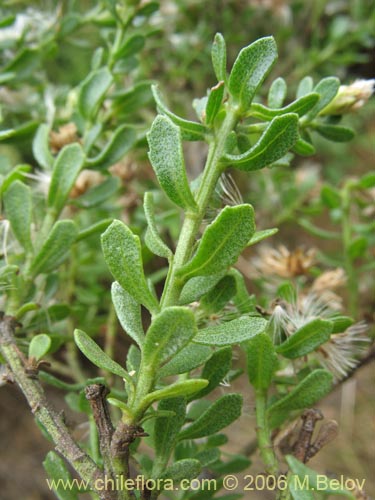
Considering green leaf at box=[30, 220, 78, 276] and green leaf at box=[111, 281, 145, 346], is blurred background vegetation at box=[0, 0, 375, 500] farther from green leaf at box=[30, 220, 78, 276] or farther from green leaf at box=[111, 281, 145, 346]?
green leaf at box=[111, 281, 145, 346]

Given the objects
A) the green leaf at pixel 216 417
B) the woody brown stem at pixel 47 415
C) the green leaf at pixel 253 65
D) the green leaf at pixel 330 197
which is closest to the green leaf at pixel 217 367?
the green leaf at pixel 216 417

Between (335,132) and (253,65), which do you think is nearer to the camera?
(253,65)

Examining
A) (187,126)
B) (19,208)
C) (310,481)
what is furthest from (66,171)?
(310,481)

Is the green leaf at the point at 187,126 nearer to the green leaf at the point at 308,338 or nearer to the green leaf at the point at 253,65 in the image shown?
the green leaf at the point at 253,65

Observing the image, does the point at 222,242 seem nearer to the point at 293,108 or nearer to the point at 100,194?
the point at 293,108

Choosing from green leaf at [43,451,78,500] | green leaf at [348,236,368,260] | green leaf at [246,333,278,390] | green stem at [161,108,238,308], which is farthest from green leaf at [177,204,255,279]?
green leaf at [348,236,368,260]

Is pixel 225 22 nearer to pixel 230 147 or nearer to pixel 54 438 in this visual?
pixel 230 147
